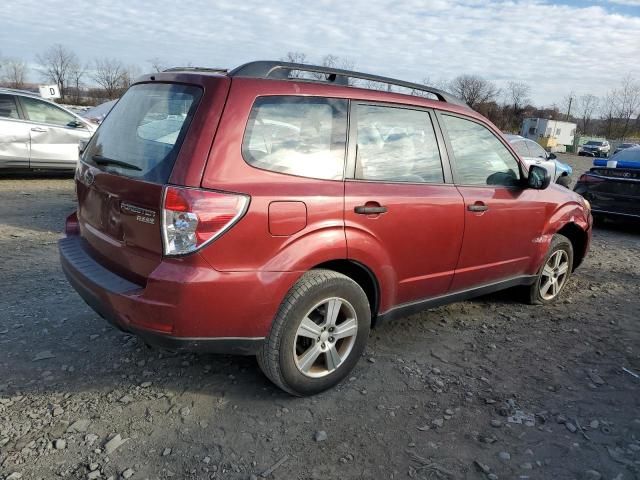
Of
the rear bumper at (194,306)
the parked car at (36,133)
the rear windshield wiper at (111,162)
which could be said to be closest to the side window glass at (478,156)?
the rear bumper at (194,306)

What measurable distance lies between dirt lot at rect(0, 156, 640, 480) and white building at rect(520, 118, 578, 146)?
59036mm

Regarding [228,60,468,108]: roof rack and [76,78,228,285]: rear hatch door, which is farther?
[228,60,468,108]: roof rack

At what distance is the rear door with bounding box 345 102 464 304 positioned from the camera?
3021 millimetres

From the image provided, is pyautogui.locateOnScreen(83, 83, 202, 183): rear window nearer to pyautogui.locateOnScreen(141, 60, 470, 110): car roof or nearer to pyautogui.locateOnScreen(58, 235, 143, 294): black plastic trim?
pyautogui.locateOnScreen(141, 60, 470, 110): car roof

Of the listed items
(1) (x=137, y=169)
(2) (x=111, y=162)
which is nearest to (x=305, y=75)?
(1) (x=137, y=169)

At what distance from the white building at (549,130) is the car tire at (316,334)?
197ft

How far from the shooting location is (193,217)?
7.94 ft

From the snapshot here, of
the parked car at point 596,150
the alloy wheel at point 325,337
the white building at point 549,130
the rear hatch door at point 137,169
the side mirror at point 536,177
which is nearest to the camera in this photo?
the rear hatch door at point 137,169

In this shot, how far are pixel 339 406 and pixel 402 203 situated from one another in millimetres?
1272

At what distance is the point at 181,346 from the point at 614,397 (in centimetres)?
266

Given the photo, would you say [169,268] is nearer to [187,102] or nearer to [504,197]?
[187,102]

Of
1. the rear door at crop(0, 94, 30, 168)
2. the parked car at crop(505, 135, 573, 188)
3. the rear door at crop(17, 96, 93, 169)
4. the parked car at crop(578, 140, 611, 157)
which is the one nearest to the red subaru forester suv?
the rear door at crop(0, 94, 30, 168)

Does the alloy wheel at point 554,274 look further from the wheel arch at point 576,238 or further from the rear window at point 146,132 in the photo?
the rear window at point 146,132

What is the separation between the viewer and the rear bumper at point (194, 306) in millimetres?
2455
